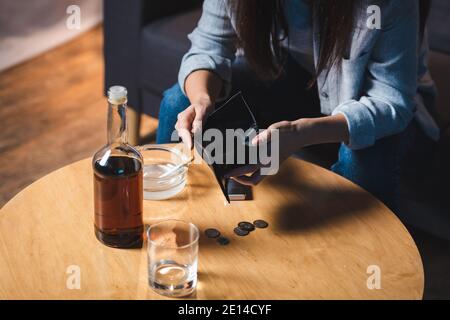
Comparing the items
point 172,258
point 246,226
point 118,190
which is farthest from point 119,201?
point 246,226

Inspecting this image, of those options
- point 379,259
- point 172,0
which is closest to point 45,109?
point 172,0

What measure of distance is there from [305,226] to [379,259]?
137mm

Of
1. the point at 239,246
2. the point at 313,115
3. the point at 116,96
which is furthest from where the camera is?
the point at 313,115

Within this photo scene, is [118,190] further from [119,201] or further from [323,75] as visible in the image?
[323,75]

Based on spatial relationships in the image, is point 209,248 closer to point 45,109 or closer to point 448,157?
point 448,157

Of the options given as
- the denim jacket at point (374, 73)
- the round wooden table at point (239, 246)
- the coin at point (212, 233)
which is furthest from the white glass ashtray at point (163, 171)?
the denim jacket at point (374, 73)

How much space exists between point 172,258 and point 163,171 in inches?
12.0

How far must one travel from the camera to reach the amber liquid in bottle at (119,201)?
1032mm

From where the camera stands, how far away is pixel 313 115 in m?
1.62

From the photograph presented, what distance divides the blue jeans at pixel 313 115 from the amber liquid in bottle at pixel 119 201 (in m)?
0.47

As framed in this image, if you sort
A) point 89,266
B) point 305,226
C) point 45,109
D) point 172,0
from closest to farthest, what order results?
point 89,266
point 305,226
point 172,0
point 45,109

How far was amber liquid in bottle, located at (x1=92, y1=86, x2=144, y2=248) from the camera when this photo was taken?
3.38ft

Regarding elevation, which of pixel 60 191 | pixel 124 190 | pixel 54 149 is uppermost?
pixel 124 190

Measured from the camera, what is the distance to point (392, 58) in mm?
1373
